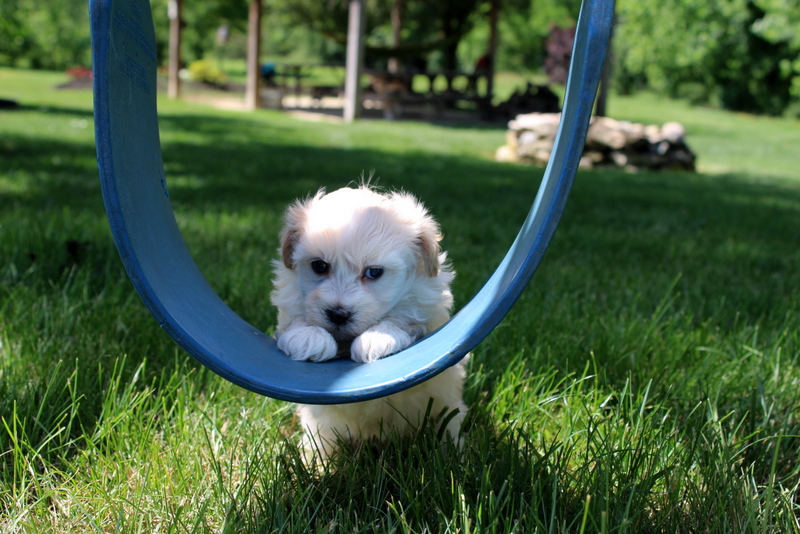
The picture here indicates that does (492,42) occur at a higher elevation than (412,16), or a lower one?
lower

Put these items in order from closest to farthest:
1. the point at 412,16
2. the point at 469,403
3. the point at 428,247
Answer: the point at 428,247 → the point at 469,403 → the point at 412,16

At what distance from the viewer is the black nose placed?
1708 millimetres

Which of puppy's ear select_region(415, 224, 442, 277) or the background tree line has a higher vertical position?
the background tree line

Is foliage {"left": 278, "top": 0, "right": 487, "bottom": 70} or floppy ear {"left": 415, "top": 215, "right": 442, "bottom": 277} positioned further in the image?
foliage {"left": 278, "top": 0, "right": 487, "bottom": 70}

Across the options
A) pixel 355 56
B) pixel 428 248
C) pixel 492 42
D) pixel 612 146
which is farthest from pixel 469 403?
pixel 492 42

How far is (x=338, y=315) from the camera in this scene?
5.64 feet

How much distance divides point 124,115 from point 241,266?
7.02 ft

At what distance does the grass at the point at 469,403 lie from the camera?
1670 mm

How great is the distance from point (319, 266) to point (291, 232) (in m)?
0.16

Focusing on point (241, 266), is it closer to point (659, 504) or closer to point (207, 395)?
point (207, 395)

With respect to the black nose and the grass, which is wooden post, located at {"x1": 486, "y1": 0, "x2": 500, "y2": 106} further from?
the black nose

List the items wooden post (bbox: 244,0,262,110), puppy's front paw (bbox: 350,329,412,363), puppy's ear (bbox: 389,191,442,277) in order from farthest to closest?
wooden post (bbox: 244,0,262,110) < puppy's ear (bbox: 389,191,442,277) < puppy's front paw (bbox: 350,329,412,363)

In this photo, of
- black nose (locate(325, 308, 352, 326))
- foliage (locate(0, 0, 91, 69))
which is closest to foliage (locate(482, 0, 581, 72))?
foliage (locate(0, 0, 91, 69))

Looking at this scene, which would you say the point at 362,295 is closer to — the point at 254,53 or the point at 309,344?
the point at 309,344
